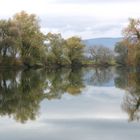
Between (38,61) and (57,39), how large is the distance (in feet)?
43.5

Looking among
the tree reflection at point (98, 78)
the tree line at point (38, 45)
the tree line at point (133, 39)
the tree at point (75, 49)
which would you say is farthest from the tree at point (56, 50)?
the tree line at point (133, 39)

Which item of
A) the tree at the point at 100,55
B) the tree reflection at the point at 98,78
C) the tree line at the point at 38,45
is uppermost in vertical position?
the tree line at the point at 38,45

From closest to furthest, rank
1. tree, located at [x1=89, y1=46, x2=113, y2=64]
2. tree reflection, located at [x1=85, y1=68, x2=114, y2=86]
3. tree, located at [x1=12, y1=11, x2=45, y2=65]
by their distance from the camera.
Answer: tree reflection, located at [x1=85, y1=68, x2=114, y2=86], tree, located at [x1=12, y1=11, x2=45, y2=65], tree, located at [x1=89, y1=46, x2=113, y2=64]

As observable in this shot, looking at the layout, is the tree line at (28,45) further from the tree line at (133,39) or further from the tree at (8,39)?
the tree line at (133,39)

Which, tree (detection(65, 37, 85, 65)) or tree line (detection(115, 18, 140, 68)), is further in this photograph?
tree (detection(65, 37, 85, 65))

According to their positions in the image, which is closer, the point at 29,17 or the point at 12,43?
the point at 12,43

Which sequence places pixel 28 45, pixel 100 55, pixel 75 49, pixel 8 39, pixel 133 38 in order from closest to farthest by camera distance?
pixel 133 38 → pixel 8 39 → pixel 28 45 → pixel 75 49 → pixel 100 55

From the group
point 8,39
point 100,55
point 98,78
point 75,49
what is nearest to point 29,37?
point 8,39

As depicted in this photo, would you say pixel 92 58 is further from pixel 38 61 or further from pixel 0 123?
pixel 0 123

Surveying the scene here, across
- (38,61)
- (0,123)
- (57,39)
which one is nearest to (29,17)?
(38,61)

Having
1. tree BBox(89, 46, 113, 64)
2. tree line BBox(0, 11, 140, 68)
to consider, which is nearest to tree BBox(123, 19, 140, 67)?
tree line BBox(0, 11, 140, 68)

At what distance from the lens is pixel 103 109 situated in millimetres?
19531

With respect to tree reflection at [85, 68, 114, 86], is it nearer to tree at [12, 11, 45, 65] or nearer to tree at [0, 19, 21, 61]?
tree at [12, 11, 45, 65]

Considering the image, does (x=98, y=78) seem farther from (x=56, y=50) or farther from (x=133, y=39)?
(x=56, y=50)
